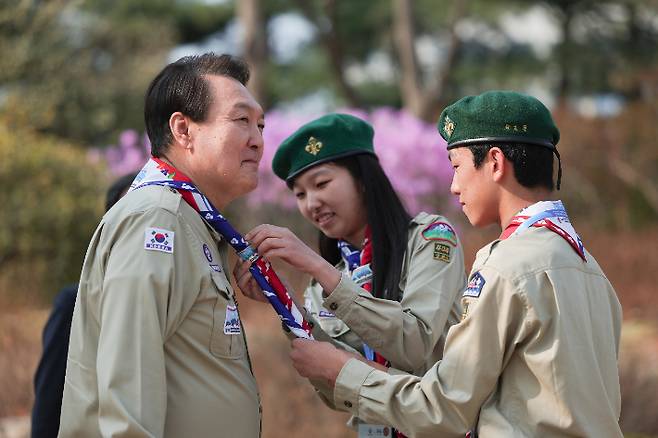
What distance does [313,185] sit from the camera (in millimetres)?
3754

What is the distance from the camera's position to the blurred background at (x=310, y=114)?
7.20 metres

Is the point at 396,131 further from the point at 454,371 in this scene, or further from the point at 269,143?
the point at 454,371

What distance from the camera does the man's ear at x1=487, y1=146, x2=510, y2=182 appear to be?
280 centimetres

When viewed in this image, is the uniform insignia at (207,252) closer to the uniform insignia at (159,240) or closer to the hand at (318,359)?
the uniform insignia at (159,240)

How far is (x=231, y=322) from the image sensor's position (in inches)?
110

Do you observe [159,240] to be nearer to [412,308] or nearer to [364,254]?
[412,308]

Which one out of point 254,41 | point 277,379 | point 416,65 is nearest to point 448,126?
point 277,379

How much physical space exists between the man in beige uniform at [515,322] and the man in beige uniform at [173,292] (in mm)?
459

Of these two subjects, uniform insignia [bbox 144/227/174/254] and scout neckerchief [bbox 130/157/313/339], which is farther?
scout neckerchief [bbox 130/157/313/339]

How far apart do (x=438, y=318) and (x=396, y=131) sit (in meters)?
9.26

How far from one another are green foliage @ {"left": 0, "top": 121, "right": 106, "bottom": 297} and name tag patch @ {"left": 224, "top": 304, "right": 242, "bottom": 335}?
6447mm

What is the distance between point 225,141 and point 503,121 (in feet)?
2.69

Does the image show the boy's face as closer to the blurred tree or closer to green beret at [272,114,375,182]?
green beret at [272,114,375,182]

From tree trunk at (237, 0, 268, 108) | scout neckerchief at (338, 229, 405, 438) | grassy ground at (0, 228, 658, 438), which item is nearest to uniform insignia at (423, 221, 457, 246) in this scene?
scout neckerchief at (338, 229, 405, 438)
